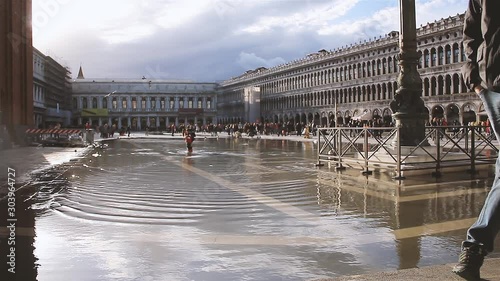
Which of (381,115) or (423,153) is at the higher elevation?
(381,115)

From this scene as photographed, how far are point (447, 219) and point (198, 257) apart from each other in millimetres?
3593

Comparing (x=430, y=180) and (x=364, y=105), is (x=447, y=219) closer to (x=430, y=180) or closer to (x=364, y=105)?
(x=430, y=180)

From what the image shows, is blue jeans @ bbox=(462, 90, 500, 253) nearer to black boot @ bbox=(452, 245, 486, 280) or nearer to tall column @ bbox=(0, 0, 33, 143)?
black boot @ bbox=(452, 245, 486, 280)

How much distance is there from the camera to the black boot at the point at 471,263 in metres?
3.65

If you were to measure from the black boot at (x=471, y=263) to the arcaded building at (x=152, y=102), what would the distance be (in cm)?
14999

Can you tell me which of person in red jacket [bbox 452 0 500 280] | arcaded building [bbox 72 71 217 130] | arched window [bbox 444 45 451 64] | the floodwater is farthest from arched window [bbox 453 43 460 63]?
arcaded building [bbox 72 71 217 130]

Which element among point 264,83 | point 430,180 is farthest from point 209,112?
point 430,180

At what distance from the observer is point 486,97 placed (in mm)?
3768

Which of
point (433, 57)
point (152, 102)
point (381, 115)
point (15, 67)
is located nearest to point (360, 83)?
point (381, 115)

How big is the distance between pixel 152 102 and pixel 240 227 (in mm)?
154148

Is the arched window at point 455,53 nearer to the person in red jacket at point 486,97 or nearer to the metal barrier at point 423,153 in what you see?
the metal barrier at point 423,153

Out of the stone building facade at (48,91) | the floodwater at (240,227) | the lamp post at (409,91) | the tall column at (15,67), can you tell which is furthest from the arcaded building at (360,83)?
the floodwater at (240,227)

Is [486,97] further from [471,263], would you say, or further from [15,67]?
[15,67]

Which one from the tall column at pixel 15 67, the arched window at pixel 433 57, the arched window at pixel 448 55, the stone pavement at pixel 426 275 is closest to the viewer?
the stone pavement at pixel 426 275
